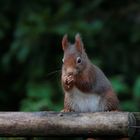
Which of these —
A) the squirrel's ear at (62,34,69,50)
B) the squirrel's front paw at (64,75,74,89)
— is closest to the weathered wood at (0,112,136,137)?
the squirrel's front paw at (64,75,74,89)

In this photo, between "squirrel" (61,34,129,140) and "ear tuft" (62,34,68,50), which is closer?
"squirrel" (61,34,129,140)

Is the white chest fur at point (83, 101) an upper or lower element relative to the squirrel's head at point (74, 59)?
lower

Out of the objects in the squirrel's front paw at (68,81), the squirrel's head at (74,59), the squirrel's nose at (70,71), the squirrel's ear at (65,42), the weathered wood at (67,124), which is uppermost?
the squirrel's ear at (65,42)

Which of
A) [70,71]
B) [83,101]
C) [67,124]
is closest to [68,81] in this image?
[70,71]

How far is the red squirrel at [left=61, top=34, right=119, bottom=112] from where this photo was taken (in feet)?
14.5

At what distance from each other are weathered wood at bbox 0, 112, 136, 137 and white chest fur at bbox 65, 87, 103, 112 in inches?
19.8

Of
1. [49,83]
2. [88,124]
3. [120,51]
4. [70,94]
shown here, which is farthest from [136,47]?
[88,124]

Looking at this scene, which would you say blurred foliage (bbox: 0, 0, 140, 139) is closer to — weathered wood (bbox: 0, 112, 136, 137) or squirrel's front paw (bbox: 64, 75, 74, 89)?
squirrel's front paw (bbox: 64, 75, 74, 89)

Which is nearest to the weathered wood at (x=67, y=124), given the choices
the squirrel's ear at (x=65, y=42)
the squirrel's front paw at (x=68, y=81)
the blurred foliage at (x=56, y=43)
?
the squirrel's front paw at (x=68, y=81)

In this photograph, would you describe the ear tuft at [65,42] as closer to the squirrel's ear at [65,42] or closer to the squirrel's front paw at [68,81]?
the squirrel's ear at [65,42]

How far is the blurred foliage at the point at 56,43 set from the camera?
6668 mm

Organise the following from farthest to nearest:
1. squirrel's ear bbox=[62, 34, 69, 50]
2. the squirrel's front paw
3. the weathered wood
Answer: squirrel's ear bbox=[62, 34, 69, 50] < the squirrel's front paw < the weathered wood

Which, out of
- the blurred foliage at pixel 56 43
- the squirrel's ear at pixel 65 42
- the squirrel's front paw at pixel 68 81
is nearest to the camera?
the squirrel's front paw at pixel 68 81

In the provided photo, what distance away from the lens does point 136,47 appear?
7285 millimetres
